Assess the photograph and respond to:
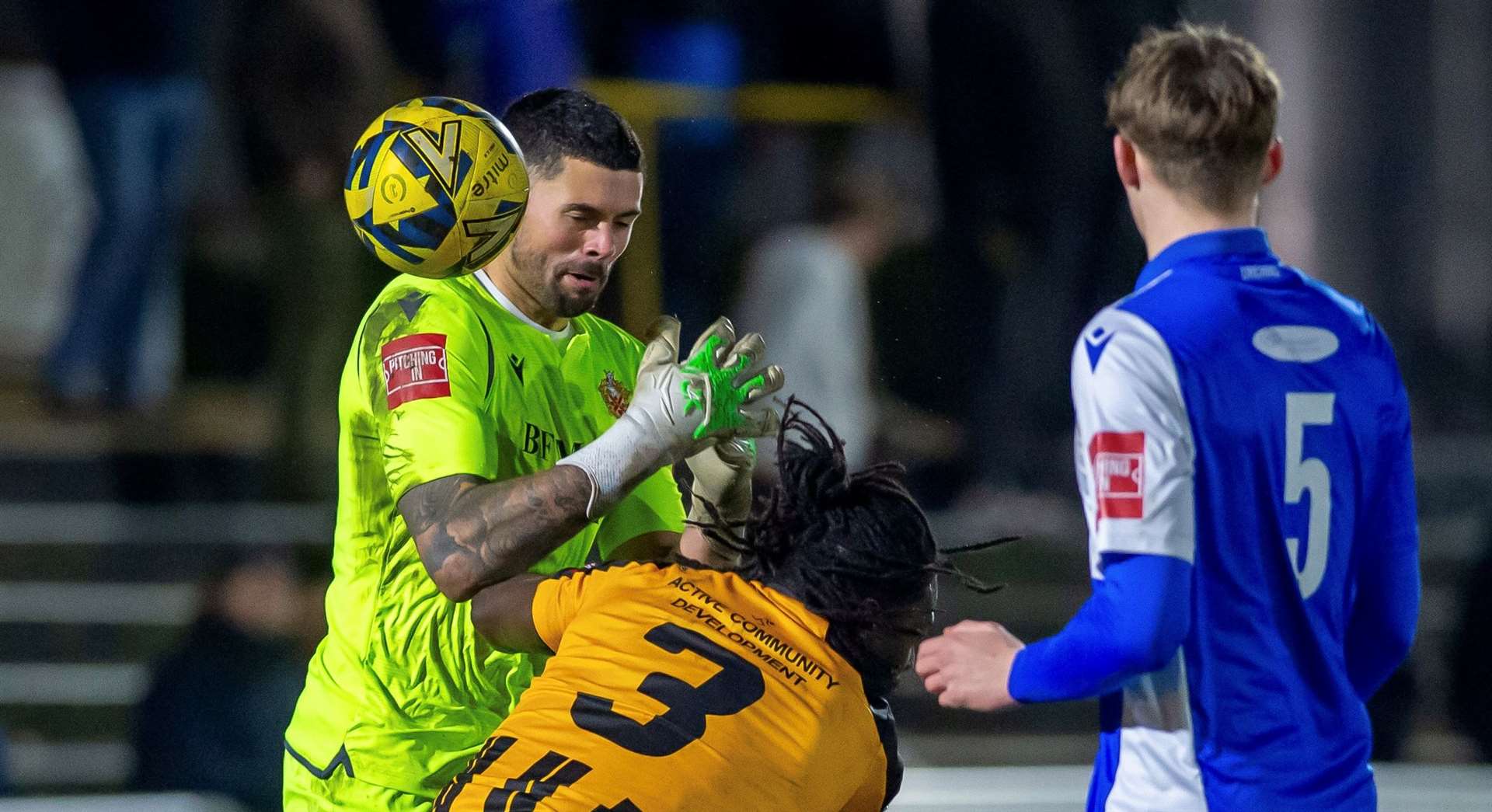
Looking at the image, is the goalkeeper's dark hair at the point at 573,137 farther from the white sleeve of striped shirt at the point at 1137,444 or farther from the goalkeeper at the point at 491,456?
the white sleeve of striped shirt at the point at 1137,444

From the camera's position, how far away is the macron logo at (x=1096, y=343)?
1903 mm

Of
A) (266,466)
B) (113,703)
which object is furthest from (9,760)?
(266,466)

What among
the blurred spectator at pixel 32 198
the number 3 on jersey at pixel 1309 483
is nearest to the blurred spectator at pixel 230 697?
the blurred spectator at pixel 32 198

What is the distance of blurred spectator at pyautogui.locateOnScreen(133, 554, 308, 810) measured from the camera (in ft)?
16.0

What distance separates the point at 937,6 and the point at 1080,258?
1.02 m

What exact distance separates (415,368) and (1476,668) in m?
4.01

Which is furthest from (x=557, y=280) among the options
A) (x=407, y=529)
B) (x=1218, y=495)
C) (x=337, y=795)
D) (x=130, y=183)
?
(x=130, y=183)

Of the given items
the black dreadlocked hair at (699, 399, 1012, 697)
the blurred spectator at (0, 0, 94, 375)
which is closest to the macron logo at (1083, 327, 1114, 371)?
the black dreadlocked hair at (699, 399, 1012, 697)

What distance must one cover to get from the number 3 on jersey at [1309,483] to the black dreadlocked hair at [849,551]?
0.48 meters

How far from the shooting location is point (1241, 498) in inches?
74.6

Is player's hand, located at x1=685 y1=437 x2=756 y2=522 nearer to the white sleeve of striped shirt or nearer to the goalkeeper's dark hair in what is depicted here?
the goalkeeper's dark hair

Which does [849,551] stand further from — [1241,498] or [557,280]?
[557,280]

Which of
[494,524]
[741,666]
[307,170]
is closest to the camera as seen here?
[741,666]

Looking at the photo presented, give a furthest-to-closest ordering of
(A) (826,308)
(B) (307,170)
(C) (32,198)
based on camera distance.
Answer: (C) (32,198)
(B) (307,170)
(A) (826,308)
